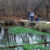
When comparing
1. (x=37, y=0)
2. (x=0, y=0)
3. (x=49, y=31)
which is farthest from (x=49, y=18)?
(x=49, y=31)

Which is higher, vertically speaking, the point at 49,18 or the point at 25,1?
the point at 25,1

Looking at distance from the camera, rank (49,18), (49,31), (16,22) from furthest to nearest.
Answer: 1. (49,18)
2. (16,22)
3. (49,31)

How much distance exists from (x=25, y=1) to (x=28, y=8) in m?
0.84

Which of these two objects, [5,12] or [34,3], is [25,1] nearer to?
[34,3]

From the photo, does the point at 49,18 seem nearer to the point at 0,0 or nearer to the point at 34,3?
the point at 34,3

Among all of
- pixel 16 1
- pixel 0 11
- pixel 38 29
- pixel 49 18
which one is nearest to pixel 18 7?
pixel 16 1

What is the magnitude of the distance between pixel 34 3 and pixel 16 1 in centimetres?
204

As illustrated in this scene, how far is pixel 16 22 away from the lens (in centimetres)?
1778

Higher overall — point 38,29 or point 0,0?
point 0,0

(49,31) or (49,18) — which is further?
(49,18)

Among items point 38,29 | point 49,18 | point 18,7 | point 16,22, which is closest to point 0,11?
point 18,7

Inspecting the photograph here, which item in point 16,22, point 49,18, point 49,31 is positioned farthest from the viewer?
point 49,18

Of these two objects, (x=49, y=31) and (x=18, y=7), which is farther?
(x=18, y=7)

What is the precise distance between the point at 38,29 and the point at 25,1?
26.6 feet
